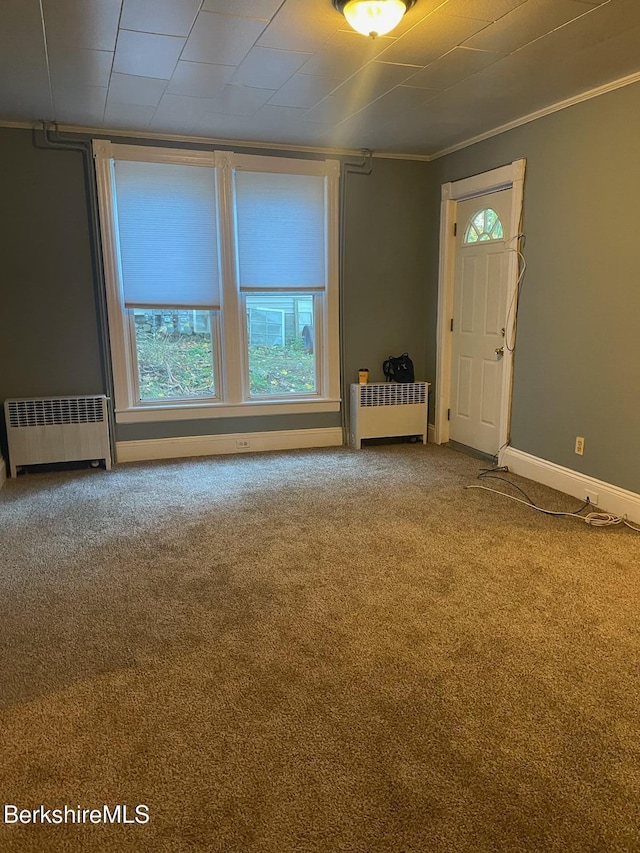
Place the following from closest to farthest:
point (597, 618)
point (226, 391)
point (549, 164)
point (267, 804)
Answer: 1. point (267, 804)
2. point (597, 618)
3. point (549, 164)
4. point (226, 391)

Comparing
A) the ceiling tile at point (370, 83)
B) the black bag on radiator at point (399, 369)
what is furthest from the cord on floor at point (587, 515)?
the ceiling tile at point (370, 83)

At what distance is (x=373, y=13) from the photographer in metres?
2.42

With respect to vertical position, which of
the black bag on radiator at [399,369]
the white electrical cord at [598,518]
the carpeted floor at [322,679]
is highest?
the black bag on radiator at [399,369]

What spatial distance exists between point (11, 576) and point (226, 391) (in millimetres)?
2561

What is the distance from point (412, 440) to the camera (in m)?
5.58

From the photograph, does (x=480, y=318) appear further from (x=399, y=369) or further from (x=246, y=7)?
(x=246, y=7)

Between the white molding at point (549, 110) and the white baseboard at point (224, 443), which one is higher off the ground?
the white molding at point (549, 110)

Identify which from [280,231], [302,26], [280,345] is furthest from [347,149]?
[302,26]

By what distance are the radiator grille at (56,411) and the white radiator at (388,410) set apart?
7.09 feet

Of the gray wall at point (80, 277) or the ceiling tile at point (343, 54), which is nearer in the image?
the ceiling tile at point (343, 54)

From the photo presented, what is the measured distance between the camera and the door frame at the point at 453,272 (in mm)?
4289

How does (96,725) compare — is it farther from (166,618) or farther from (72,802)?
(166,618)

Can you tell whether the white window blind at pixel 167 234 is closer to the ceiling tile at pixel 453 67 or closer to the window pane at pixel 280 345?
the window pane at pixel 280 345

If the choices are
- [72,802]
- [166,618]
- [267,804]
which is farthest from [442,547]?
[72,802]
